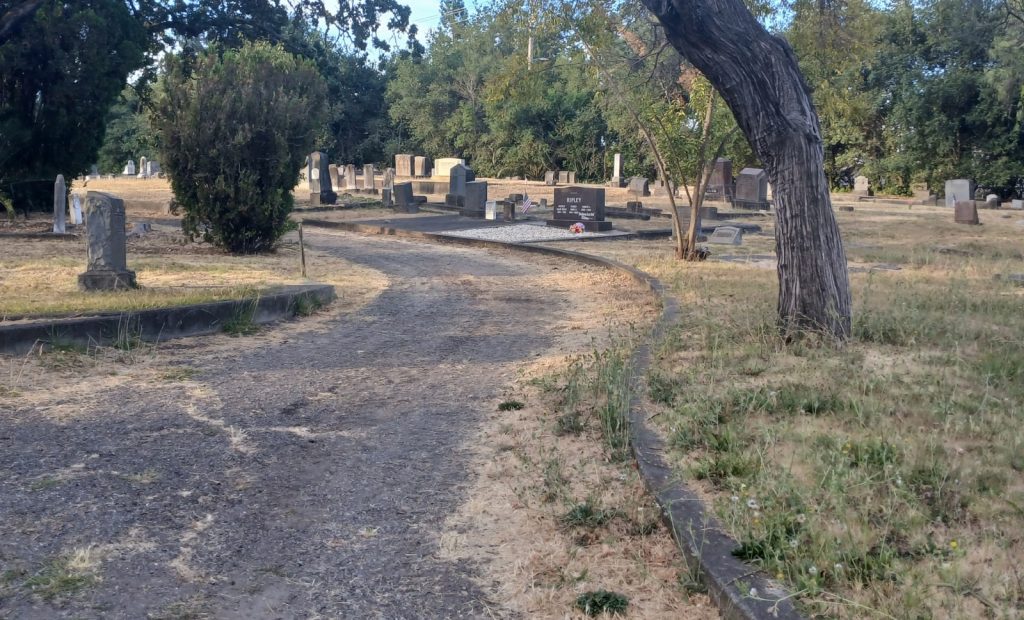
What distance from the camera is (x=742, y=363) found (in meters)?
7.12

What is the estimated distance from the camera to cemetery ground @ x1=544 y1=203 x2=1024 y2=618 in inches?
140

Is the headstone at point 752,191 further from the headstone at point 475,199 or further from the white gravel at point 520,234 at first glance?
the white gravel at point 520,234

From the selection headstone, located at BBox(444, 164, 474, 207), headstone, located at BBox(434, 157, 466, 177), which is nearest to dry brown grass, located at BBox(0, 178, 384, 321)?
headstone, located at BBox(444, 164, 474, 207)

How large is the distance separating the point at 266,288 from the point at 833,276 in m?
6.16

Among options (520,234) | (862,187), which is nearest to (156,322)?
(520,234)

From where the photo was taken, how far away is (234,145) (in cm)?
1539

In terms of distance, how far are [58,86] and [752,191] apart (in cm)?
2070

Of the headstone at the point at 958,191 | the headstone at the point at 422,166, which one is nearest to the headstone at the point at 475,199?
the headstone at the point at 958,191

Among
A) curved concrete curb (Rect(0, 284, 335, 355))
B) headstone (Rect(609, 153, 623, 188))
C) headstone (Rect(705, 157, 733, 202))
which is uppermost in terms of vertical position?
headstone (Rect(609, 153, 623, 188))

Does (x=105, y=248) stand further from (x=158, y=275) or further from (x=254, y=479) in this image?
(x=254, y=479)

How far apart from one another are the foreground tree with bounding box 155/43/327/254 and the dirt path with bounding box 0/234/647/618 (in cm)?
705

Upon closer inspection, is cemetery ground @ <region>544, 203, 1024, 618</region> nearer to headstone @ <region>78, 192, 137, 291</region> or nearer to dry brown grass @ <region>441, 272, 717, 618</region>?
dry brown grass @ <region>441, 272, 717, 618</region>

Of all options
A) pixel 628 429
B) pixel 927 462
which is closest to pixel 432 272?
pixel 628 429

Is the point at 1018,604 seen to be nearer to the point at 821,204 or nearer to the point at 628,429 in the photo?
the point at 628,429
